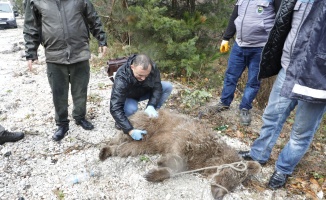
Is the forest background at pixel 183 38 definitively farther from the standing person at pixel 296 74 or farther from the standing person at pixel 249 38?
the standing person at pixel 296 74

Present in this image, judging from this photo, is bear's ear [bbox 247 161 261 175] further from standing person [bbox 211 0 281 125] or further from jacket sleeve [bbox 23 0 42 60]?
jacket sleeve [bbox 23 0 42 60]

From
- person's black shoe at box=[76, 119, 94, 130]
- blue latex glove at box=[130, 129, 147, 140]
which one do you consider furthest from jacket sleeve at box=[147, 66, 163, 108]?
person's black shoe at box=[76, 119, 94, 130]

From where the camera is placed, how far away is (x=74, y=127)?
405 cm

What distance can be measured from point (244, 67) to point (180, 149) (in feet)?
6.13

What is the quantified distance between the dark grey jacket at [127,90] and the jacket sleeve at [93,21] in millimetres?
653

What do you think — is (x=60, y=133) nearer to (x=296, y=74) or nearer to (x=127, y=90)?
(x=127, y=90)

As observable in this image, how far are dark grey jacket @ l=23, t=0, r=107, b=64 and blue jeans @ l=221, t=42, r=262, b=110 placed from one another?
83.1 inches

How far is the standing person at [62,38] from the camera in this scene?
3176 mm

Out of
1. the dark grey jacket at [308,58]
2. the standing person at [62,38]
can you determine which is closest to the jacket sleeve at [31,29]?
the standing person at [62,38]

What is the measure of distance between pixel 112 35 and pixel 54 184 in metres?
4.81

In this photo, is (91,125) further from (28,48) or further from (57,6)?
(57,6)

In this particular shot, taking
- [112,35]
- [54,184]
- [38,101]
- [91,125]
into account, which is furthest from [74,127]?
[112,35]

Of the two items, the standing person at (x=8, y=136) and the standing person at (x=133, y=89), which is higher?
the standing person at (x=133, y=89)

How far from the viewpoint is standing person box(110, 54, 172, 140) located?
121 inches
